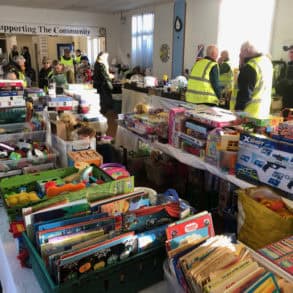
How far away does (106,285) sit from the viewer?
1.03m

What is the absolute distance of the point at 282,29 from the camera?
5203 mm

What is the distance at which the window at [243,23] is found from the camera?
5418mm

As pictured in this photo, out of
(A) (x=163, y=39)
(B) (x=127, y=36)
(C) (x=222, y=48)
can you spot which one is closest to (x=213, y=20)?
(C) (x=222, y=48)

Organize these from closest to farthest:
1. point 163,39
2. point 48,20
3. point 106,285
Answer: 1. point 106,285
2. point 163,39
3. point 48,20

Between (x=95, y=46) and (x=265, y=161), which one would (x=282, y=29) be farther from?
(x=95, y=46)

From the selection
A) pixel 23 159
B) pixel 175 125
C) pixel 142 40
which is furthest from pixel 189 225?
pixel 142 40

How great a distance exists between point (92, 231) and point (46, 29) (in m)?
8.42

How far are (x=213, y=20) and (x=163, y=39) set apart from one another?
5.64 feet

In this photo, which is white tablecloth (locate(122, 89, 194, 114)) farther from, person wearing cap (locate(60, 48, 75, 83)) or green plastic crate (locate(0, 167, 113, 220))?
green plastic crate (locate(0, 167, 113, 220))

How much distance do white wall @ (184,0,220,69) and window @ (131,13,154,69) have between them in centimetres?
151

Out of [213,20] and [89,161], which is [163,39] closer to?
[213,20]

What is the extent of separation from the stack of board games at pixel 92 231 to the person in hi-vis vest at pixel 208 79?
254 cm

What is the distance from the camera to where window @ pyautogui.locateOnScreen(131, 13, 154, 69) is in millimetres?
8227

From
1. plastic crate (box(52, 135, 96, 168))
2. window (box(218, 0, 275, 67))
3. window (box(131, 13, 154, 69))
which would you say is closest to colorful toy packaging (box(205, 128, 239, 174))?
plastic crate (box(52, 135, 96, 168))
